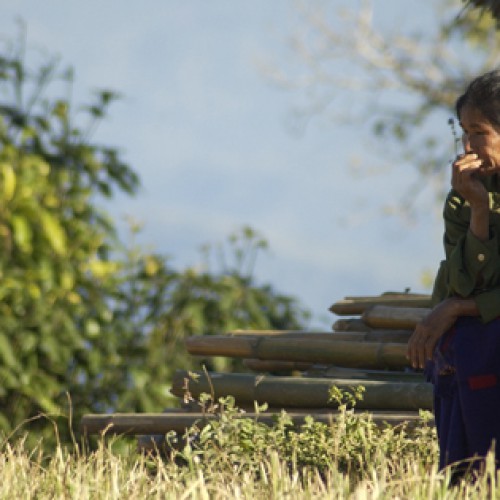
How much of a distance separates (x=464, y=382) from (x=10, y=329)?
3768mm

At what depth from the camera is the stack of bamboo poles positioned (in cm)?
508

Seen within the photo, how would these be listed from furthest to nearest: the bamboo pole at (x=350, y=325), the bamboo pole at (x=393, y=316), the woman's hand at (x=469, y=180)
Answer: the bamboo pole at (x=350, y=325), the bamboo pole at (x=393, y=316), the woman's hand at (x=469, y=180)

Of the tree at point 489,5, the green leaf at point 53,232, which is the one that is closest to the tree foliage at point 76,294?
the green leaf at point 53,232

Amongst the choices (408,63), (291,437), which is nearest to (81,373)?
(291,437)

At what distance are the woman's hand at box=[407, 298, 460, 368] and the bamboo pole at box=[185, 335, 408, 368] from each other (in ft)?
6.21

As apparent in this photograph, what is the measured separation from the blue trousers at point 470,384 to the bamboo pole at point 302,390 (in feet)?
4.28

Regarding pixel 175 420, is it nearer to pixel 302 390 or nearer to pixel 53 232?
pixel 302 390

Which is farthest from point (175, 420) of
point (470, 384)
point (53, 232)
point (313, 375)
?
point (470, 384)

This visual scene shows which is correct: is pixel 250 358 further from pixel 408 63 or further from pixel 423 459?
pixel 408 63

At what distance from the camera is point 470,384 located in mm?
3457

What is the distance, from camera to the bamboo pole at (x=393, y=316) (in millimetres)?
5867

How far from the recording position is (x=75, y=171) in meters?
7.02

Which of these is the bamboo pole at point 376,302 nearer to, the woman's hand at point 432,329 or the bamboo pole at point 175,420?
the bamboo pole at point 175,420

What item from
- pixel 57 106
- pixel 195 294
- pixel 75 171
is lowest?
pixel 195 294
